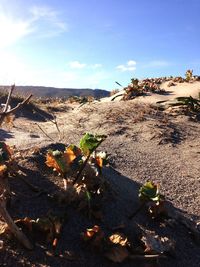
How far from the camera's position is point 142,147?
18.4 ft

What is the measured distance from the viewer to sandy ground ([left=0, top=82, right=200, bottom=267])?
131 inches

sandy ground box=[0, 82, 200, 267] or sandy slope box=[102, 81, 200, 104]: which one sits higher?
sandy slope box=[102, 81, 200, 104]

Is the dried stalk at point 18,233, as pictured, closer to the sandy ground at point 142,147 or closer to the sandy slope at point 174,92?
the sandy ground at point 142,147

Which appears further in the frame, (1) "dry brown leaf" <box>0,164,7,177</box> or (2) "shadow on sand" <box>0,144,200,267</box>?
(1) "dry brown leaf" <box>0,164,7,177</box>

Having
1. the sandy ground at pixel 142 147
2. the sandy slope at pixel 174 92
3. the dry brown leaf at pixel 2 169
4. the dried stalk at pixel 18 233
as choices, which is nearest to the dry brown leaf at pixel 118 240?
the sandy ground at pixel 142 147

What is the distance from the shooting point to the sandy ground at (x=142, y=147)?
333cm

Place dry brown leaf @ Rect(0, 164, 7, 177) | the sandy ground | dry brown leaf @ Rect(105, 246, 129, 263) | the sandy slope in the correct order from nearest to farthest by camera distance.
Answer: dry brown leaf @ Rect(105, 246, 129, 263)
dry brown leaf @ Rect(0, 164, 7, 177)
the sandy ground
the sandy slope

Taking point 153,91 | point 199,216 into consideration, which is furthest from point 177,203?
point 153,91

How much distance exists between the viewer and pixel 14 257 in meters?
2.47

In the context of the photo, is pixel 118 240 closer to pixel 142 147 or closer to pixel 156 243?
pixel 156 243

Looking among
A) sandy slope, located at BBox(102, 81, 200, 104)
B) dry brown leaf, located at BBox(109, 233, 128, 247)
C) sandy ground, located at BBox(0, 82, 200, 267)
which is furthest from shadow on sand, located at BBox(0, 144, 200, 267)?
sandy slope, located at BBox(102, 81, 200, 104)

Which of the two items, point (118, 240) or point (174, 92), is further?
point (174, 92)

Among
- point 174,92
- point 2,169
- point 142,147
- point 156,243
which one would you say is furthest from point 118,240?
point 174,92

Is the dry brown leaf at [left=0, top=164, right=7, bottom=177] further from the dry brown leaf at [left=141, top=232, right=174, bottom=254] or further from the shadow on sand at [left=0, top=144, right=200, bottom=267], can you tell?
the dry brown leaf at [left=141, top=232, right=174, bottom=254]
